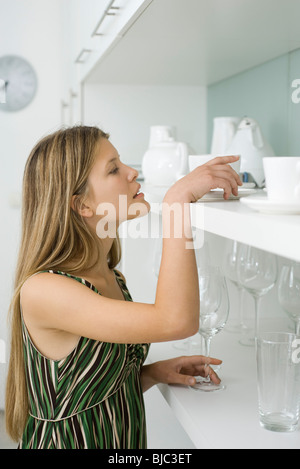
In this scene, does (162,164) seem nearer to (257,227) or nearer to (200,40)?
(200,40)

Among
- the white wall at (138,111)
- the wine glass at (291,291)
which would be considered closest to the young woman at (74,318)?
the wine glass at (291,291)

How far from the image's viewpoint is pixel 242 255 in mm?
1083

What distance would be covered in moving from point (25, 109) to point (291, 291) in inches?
85.6

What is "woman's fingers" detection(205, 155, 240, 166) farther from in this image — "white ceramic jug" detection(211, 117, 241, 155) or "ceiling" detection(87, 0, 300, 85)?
"white ceramic jug" detection(211, 117, 241, 155)

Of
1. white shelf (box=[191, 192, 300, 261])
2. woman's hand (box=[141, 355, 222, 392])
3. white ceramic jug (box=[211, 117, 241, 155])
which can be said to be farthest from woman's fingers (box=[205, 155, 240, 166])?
white ceramic jug (box=[211, 117, 241, 155])

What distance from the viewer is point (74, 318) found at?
0.82m

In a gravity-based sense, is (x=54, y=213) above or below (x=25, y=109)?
below

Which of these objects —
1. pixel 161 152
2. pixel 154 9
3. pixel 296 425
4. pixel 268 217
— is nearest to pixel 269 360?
pixel 296 425

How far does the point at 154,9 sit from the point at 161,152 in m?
0.42

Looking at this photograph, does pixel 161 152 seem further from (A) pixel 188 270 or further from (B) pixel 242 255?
(A) pixel 188 270

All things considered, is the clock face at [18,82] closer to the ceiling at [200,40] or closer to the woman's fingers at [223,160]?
the ceiling at [200,40]

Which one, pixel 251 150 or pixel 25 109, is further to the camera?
pixel 25 109

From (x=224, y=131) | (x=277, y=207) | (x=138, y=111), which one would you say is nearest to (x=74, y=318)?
(x=277, y=207)

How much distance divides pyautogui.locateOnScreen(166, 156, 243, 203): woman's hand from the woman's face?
0.18 meters
